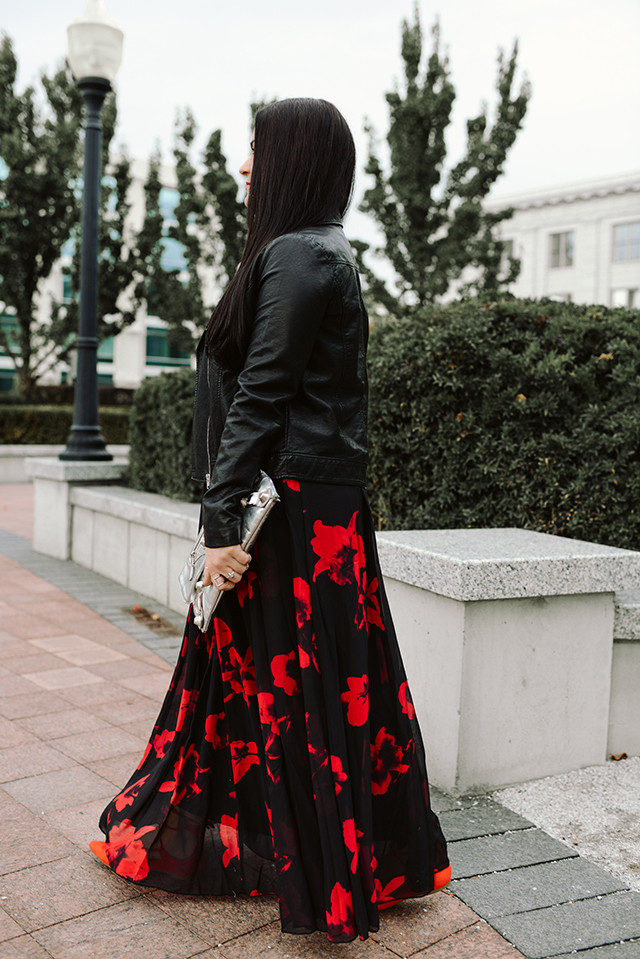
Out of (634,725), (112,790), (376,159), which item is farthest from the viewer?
(376,159)

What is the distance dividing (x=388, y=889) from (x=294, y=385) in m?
1.32

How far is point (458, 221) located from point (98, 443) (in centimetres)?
1044

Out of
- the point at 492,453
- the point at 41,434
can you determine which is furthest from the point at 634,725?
the point at 41,434

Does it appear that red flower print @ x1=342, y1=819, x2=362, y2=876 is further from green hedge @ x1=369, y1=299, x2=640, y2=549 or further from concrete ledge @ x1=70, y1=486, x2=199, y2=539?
concrete ledge @ x1=70, y1=486, x2=199, y2=539

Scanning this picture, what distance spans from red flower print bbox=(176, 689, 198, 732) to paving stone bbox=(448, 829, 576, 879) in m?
0.91

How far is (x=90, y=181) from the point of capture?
303 inches

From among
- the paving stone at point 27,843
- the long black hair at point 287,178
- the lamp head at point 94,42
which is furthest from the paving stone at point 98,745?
the lamp head at point 94,42

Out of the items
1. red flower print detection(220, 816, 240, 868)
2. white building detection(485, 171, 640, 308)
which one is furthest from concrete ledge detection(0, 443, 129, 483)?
white building detection(485, 171, 640, 308)

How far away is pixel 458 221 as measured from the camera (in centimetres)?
1631

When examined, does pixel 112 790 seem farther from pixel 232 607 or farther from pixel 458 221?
pixel 458 221

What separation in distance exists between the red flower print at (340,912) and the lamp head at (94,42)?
727 cm

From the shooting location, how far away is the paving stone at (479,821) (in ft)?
9.46

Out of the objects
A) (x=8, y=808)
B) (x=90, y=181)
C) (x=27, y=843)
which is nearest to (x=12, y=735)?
(x=8, y=808)

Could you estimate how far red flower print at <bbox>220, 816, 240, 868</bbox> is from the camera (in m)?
2.38
